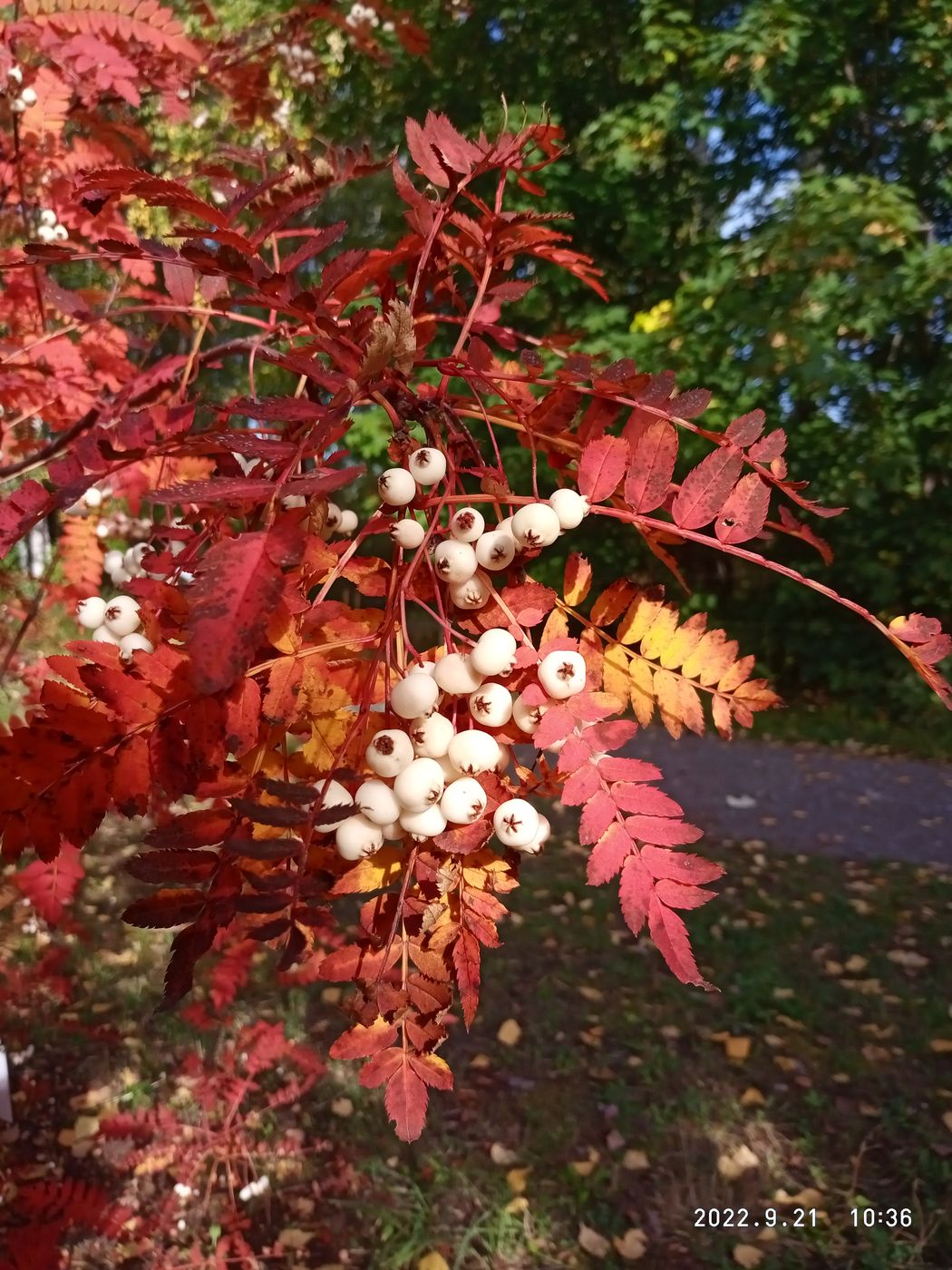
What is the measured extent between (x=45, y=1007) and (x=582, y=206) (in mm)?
5583

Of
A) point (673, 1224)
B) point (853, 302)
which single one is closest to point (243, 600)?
point (673, 1224)

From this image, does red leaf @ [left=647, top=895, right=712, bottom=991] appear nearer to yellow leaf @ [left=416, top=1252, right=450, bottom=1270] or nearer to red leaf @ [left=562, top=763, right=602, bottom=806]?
red leaf @ [left=562, top=763, right=602, bottom=806]

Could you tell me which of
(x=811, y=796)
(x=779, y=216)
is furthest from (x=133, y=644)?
(x=779, y=216)

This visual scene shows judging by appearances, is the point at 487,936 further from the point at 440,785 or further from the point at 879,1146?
the point at 879,1146

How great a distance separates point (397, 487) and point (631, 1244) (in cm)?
186

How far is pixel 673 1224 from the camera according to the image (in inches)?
71.7

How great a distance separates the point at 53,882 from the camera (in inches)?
36.4

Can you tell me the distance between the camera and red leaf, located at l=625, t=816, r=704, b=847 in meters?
0.52

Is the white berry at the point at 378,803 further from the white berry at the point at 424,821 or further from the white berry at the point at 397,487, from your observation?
the white berry at the point at 397,487

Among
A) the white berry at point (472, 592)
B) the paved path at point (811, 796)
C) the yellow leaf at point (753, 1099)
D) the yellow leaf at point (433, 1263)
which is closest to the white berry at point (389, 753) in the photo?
the white berry at point (472, 592)

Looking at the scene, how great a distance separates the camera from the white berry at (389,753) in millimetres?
487

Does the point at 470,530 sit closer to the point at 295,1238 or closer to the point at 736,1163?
the point at 295,1238

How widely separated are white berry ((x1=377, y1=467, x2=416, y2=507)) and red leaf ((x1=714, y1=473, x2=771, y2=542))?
0.20 meters

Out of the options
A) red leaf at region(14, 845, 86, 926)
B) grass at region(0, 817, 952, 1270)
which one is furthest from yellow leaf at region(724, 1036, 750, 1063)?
red leaf at region(14, 845, 86, 926)
